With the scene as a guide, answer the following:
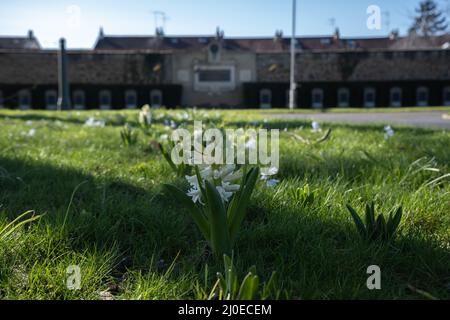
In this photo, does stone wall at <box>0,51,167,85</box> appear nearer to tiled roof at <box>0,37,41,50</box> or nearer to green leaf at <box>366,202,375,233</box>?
tiled roof at <box>0,37,41,50</box>

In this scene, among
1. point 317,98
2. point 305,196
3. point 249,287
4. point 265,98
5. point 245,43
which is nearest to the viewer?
point 249,287

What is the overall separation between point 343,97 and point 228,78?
26.6 feet

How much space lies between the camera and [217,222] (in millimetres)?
1352

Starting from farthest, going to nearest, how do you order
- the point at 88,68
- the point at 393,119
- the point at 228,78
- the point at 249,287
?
the point at 228,78 < the point at 88,68 < the point at 393,119 < the point at 249,287

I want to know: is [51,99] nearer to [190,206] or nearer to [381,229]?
[190,206]

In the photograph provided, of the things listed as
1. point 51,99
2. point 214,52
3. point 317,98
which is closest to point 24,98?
point 51,99

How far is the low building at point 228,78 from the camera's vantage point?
30516 millimetres

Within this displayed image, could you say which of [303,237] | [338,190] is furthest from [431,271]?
[338,190]

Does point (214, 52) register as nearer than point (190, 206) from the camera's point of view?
No

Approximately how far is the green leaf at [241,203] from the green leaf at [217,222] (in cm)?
5

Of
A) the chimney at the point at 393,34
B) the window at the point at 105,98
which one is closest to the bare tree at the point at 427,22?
the chimney at the point at 393,34

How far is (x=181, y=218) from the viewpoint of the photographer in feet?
6.00

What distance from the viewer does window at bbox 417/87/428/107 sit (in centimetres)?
3148
